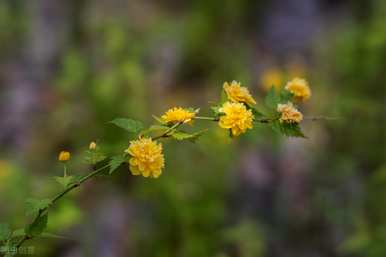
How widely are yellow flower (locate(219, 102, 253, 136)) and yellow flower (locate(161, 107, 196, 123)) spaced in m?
0.05

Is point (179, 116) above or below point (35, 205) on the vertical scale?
above

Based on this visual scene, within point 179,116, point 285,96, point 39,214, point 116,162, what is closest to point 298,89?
point 285,96

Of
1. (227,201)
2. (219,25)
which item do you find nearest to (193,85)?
(219,25)

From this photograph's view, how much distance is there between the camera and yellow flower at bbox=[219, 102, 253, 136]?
1060 millimetres

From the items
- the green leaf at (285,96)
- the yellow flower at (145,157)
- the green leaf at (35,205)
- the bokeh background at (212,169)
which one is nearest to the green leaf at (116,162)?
the yellow flower at (145,157)

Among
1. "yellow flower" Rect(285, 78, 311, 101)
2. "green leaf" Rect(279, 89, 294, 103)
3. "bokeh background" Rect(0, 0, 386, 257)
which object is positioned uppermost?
"bokeh background" Rect(0, 0, 386, 257)

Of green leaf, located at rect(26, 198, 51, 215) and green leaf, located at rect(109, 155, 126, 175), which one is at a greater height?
green leaf, located at rect(109, 155, 126, 175)

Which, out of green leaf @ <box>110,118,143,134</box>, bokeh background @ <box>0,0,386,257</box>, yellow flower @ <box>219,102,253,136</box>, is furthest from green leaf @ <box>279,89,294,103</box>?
bokeh background @ <box>0,0,386,257</box>

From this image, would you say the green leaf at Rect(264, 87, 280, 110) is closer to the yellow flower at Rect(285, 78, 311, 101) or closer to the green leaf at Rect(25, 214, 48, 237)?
the yellow flower at Rect(285, 78, 311, 101)

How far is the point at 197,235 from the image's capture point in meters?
2.39

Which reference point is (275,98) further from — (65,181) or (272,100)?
(65,181)

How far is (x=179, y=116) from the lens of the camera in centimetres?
108

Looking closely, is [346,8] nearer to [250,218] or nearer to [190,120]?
[250,218]

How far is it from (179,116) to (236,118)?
96 mm
